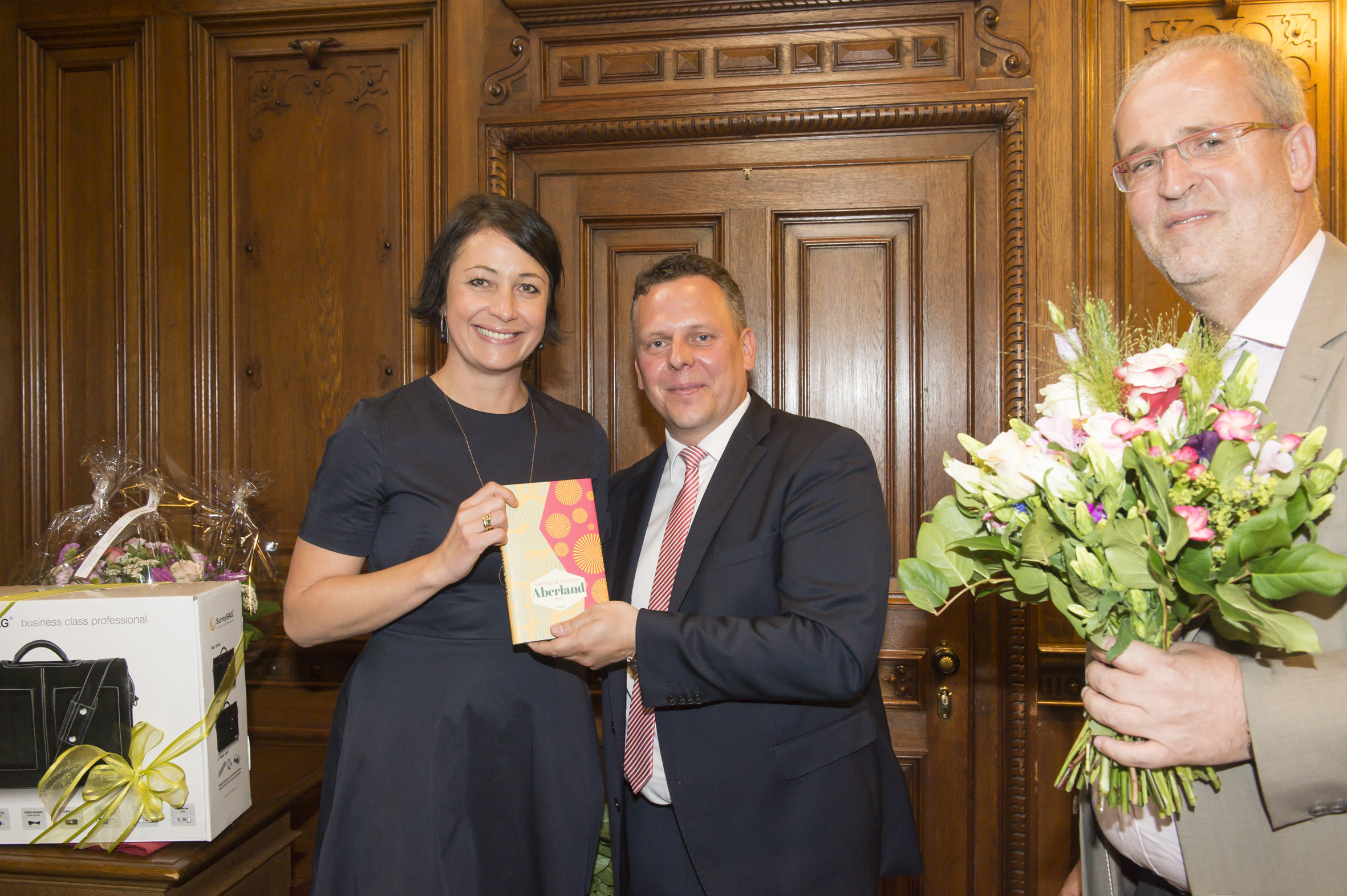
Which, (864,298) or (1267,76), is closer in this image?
(1267,76)

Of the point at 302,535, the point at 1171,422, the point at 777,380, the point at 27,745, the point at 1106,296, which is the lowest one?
the point at 27,745

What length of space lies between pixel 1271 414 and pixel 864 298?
1.58 m

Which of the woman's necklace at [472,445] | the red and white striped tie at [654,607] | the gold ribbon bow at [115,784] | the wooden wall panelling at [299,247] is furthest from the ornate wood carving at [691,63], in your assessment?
Result: the gold ribbon bow at [115,784]

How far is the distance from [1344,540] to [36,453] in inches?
140

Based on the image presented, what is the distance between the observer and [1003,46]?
2.49 metres

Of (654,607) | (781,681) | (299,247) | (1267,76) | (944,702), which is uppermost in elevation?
(299,247)

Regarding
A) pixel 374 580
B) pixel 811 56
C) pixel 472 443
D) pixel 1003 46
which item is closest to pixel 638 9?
pixel 811 56

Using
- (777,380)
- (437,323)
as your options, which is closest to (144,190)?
(437,323)

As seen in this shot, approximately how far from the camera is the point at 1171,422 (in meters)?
1.01

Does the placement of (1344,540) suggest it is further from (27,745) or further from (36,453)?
(36,453)

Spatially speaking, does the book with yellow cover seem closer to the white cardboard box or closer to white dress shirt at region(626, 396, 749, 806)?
white dress shirt at region(626, 396, 749, 806)

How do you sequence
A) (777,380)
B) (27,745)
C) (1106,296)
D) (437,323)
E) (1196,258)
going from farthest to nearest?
(777,380), (1106,296), (437,323), (27,745), (1196,258)

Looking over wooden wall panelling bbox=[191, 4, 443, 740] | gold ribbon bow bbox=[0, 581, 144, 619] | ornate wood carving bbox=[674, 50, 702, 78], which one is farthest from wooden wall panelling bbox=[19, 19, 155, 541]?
ornate wood carving bbox=[674, 50, 702, 78]

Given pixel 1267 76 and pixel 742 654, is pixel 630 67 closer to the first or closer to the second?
pixel 1267 76
